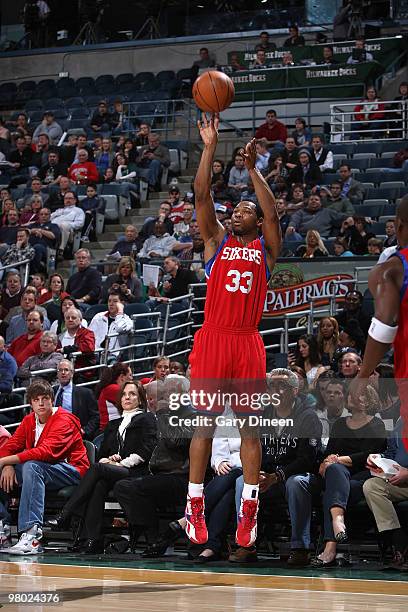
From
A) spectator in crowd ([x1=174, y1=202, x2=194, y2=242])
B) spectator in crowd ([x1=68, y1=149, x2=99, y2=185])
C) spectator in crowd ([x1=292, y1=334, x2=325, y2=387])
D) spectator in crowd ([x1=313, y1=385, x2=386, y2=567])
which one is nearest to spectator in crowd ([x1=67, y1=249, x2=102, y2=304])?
spectator in crowd ([x1=174, y1=202, x2=194, y2=242])

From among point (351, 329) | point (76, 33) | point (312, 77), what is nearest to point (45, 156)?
point (312, 77)

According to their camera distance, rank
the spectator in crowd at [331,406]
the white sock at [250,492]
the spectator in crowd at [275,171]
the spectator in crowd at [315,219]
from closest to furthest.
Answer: the white sock at [250,492] < the spectator in crowd at [331,406] < the spectator in crowd at [315,219] < the spectator in crowd at [275,171]

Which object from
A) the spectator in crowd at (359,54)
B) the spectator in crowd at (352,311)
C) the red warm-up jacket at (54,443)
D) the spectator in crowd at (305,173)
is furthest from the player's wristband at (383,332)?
the spectator in crowd at (359,54)

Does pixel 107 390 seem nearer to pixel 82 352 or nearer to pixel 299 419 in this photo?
pixel 82 352

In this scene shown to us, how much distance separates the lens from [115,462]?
7.82 m

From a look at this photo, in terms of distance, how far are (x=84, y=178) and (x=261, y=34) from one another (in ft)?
17.8

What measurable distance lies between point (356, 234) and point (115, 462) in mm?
5283

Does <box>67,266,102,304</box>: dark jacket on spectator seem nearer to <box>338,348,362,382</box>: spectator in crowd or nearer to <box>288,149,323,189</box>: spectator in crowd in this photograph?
<box>288,149,323,189</box>: spectator in crowd

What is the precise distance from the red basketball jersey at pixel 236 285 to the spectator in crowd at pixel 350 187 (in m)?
7.92

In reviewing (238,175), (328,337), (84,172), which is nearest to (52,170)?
(84,172)

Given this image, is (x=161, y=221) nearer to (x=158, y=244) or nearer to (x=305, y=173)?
(x=158, y=244)

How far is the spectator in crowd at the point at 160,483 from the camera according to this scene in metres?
7.43

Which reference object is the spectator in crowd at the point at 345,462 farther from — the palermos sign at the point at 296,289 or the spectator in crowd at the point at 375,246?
the spectator in crowd at the point at 375,246

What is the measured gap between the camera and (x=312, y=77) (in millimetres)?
17797
